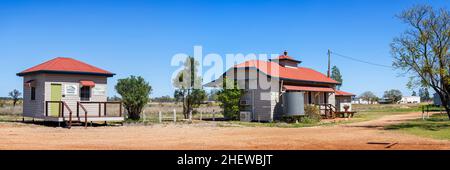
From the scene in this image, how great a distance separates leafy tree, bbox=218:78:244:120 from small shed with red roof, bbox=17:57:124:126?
8.20 meters

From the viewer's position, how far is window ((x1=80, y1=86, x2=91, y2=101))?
25125 millimetres

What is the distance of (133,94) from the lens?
30031 mm

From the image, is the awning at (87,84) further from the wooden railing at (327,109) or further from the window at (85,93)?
the wooden railing at (327,109)

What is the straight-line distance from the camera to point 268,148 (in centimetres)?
1300

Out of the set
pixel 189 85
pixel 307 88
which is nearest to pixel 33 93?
pixel 189 85

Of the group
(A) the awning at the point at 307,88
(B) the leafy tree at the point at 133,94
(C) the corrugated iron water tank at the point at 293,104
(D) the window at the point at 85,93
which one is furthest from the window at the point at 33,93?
(A) the awning at the point at 307,88

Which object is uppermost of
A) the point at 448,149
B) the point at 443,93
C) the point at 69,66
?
the point at 69,66

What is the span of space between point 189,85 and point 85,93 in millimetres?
9101

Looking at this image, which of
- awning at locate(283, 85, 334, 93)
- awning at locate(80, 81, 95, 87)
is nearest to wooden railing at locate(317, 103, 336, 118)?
awning at locate(283, 85, 334, 93)

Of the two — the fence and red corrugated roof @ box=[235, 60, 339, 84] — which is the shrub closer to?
red corrugated roof @ box=[235, 60, 339, 84]

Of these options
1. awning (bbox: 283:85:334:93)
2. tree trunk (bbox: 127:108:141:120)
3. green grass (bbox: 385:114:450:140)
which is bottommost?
green grass (bbox: 385:114:450:140)
